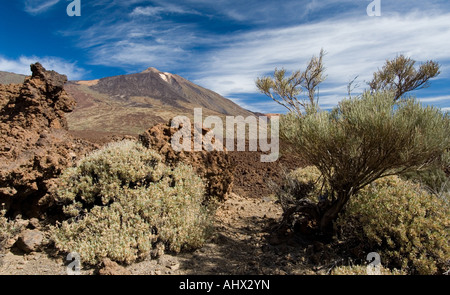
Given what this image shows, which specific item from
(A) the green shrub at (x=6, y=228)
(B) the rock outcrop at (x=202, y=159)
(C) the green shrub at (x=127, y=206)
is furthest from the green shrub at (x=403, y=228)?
(A) the green shrub at (x=6, y=228)

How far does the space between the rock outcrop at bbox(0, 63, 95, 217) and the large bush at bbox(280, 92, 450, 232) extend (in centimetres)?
378

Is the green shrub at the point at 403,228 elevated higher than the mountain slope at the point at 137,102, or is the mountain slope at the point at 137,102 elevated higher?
the mountain slope at the point at 137,102

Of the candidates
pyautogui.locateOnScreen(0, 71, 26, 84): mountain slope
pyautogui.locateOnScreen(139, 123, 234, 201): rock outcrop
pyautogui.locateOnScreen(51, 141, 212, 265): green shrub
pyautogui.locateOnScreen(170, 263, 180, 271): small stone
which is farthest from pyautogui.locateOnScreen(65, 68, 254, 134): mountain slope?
pyautogui.locateOnScreen(170, 263, 180, 271): small stone

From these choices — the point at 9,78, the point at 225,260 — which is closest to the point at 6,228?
the point at 225,260

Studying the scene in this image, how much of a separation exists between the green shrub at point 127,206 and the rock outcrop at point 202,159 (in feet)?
0.72

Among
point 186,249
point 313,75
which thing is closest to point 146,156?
point 186,249

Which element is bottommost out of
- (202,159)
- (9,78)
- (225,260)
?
(225,260)

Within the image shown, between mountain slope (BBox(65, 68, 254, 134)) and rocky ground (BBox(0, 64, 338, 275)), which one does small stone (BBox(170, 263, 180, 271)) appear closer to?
rocky ground (BBox(0, 64, 338, 275))

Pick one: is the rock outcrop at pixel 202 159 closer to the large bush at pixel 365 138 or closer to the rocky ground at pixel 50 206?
the rocky ground at pixel 50 206

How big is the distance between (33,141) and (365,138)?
5.16m

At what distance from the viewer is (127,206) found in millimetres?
4297

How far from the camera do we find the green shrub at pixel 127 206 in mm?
3799

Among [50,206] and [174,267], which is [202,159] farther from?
[50,206]

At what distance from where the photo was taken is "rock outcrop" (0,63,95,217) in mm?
4441
